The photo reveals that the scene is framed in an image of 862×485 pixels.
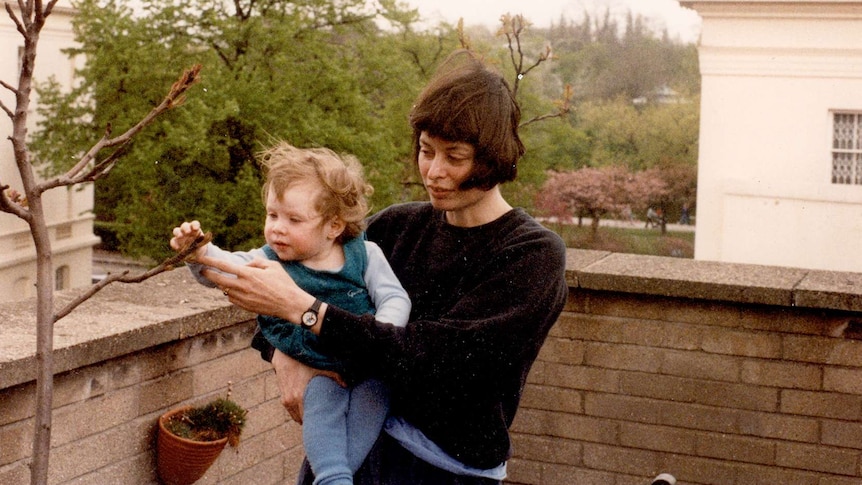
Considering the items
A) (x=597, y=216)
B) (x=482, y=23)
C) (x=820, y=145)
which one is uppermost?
(x=482, y=23)

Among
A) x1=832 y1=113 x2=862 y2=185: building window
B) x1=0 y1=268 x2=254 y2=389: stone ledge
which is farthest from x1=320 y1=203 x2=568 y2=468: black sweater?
x1=832 y1=113 x2=862 y2=185: building window

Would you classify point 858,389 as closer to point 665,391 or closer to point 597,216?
point 665,391

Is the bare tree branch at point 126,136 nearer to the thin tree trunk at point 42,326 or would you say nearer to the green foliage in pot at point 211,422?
the thin tree trunk at point 42,326

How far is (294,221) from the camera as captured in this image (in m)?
2.12

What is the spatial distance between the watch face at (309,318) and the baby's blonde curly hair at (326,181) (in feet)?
0.87

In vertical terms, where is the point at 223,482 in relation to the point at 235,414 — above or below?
below

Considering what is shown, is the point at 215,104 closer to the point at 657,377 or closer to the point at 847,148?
the point at 847,148

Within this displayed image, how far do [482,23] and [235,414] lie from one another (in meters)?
32.5

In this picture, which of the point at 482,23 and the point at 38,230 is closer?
the point at 38,230

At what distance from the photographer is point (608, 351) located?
176 inches

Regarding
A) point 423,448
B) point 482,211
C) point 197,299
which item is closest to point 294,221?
point 482,211

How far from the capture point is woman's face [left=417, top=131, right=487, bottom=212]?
6.74 feet

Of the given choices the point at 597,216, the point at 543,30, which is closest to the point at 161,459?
the point at 597,216

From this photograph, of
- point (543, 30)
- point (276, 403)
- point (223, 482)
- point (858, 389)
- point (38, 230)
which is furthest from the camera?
point (543, 30)
